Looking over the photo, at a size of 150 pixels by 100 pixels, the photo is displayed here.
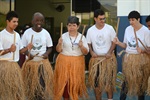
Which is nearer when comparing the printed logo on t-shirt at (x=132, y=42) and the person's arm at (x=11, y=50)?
the person's arm at (x=11, y=50)

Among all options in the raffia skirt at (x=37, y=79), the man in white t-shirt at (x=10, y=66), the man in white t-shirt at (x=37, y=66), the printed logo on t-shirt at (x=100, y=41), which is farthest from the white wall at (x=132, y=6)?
the man in white t-shirt at (x=10, y=66)

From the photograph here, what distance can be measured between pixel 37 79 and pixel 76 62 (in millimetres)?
661

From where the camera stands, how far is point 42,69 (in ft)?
17.1

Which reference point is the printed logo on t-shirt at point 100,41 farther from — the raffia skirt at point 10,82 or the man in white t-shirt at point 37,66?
the raffia skirt at point 10,82

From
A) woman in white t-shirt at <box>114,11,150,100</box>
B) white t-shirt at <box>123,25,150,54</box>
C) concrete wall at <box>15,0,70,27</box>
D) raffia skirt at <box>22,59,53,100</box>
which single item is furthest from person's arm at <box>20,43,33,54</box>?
concrete wall at <box>15,0,70,27</box>

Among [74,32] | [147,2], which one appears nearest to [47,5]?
[147,2]

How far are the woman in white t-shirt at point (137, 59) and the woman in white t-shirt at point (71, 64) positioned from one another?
0.65 m

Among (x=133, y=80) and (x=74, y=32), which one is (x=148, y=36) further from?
(x=74, y=32)

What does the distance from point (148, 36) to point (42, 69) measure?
5.73ft

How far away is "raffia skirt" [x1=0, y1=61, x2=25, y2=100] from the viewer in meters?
4.76

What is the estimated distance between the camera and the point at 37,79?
203 inches

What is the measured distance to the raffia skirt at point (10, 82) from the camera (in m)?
4.76

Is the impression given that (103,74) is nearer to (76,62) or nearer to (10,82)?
(76,62)

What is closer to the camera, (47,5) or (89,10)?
(89,10)
